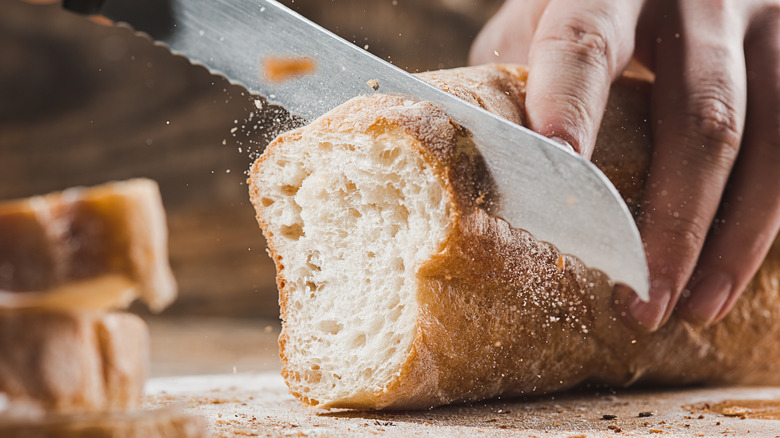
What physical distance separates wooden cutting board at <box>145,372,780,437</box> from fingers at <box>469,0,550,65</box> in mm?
1426

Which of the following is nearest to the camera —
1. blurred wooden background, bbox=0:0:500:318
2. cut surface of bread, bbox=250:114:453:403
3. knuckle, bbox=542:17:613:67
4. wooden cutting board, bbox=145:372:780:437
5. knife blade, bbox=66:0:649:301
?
knife blade, bbox=66:0:649:301

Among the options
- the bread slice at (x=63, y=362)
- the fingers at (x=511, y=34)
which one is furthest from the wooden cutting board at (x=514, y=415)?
the fingers at (x=511, y=34)

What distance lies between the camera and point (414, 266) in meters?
1.98

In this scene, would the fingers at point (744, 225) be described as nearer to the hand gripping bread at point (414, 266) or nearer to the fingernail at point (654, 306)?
the fingernail at point (654, 306)

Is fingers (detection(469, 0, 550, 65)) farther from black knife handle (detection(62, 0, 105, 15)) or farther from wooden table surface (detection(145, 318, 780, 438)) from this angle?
black knife handle (detection(62, 0, 105, 15))

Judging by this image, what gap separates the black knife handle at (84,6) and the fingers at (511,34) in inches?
64.5

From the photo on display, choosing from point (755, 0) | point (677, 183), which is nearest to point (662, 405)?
point (677, 183)

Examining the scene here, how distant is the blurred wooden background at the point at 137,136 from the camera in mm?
5875

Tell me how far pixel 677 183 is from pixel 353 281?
1.10m

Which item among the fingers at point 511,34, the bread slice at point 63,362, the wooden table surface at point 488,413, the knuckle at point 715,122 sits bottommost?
the wooden table surface at point 488,413

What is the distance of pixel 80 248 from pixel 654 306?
5.91ft

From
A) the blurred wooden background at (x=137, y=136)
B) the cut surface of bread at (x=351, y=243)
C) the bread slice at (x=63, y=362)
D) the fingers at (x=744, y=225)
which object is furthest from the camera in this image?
the blurred wooden background at (x=137, y=136)

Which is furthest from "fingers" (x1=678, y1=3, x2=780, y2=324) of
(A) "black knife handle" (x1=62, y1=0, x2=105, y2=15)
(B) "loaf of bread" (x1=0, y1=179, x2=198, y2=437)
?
(A) "black knife handle" (x1=62, y1=0, x2=105, y2=15)

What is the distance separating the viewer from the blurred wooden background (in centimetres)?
588
